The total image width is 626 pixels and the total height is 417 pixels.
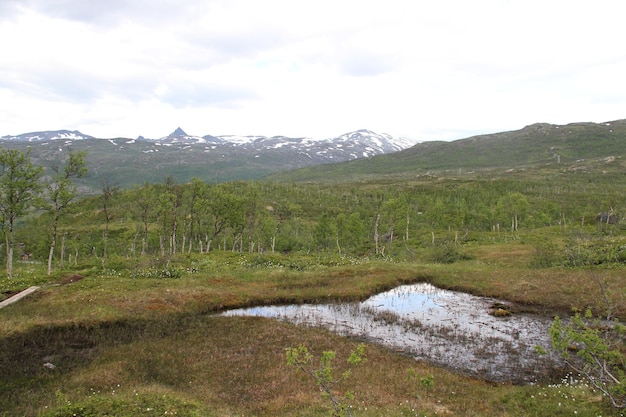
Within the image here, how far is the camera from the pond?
21797 millimetres

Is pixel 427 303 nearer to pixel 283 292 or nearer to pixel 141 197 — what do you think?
pixel 283 292

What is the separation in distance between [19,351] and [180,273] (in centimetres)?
2275

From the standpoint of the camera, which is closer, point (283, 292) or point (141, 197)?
point (283, 292)

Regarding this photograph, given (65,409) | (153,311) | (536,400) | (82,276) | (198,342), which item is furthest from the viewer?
(82,276)

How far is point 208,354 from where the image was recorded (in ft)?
73.8

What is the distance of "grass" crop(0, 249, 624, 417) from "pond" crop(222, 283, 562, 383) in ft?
6.26

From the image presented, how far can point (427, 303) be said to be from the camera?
121ft

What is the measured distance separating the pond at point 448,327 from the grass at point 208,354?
1.91m

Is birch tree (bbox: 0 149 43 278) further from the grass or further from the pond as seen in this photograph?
the pond

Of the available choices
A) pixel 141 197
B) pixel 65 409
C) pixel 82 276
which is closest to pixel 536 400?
pixel 65 409

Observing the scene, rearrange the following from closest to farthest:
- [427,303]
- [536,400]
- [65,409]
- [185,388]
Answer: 1. [65,409]
2. [536,400]
3. [185,388]
4. [427,303]

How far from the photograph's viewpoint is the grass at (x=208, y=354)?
1556cm

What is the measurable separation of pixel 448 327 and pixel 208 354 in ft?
58.1

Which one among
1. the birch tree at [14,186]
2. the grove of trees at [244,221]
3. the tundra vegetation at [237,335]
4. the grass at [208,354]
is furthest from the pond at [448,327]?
the birch tree at [14,186]
